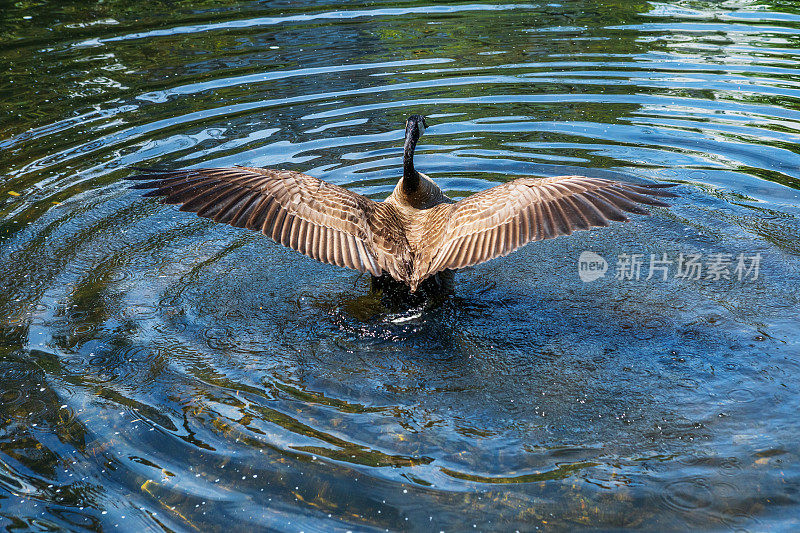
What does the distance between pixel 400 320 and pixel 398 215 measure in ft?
3.32

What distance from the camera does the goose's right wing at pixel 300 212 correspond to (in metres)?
6.30

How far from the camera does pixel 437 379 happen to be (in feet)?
18.1

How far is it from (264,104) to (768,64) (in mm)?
7810

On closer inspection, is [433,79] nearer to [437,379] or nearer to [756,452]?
[437,379]

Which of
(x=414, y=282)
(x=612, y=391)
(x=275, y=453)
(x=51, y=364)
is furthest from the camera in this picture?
(x=414, y=282)

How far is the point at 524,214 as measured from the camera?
6133mm

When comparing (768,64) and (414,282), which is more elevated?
(768,64)

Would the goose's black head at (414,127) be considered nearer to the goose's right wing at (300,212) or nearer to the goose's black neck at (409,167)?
the goose's black neck at (409,167)

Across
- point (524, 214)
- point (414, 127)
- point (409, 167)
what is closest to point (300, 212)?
point (409, 167)

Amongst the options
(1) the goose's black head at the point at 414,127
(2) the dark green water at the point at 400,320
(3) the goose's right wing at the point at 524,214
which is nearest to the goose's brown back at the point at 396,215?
(3) the goose's right wing at the point at 524,214

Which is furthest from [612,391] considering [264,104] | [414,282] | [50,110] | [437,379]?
[50,110]

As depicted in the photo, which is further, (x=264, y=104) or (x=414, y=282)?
(x=264, y=104)

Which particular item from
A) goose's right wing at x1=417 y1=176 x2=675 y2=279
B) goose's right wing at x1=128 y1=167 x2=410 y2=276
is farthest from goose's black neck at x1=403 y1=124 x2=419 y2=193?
goose's right wing at x1=417 y1=176 x2=675 y2=279

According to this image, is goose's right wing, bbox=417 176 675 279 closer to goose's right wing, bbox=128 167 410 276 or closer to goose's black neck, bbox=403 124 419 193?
goose's right wing, bbox=128 167 410 276
